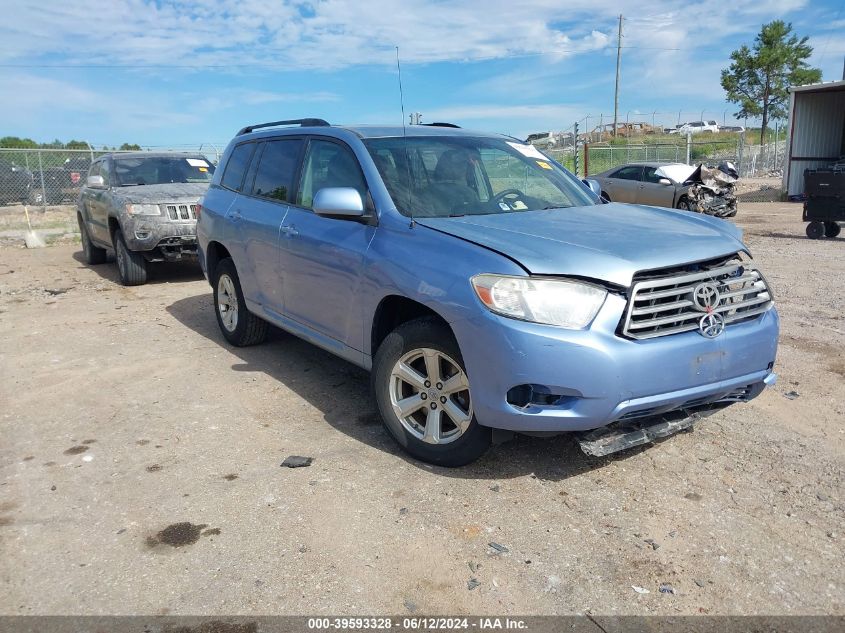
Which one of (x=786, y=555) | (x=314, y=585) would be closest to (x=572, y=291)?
(x=786, y=555)

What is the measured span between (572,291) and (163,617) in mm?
2142

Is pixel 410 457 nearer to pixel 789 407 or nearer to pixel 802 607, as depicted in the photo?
pixel 802 607

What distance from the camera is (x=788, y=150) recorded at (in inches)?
851

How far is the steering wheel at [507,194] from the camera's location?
4.38 meters

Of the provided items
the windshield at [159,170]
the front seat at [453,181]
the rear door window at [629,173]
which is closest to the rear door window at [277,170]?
the front seat at [453,181]

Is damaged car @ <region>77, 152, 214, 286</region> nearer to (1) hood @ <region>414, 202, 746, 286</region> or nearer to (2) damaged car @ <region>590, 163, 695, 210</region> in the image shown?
(1) hood @ <region>414, 202, 746, 286</region>

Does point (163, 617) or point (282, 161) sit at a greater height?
point (282, 161)

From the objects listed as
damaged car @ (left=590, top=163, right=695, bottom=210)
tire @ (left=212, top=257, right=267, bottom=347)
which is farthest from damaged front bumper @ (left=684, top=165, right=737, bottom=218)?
tire @ (left=212, top=257, right=267, bottom=347)

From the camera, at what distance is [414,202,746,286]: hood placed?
3209mm

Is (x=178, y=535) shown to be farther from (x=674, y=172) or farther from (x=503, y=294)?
(x=674, y=172)

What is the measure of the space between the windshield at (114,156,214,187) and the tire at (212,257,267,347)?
4585 millimetres

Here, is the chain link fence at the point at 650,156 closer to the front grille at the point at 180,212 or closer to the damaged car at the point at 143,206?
the damaged car at the point at 143,206

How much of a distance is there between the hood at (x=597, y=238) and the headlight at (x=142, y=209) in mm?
6345

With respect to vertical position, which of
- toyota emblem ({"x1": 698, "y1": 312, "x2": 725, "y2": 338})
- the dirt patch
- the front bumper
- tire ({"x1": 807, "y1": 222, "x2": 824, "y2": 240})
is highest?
toyota emblem ({"x1": 698, "y1": 312, "x2": 725, "y2": 338})
